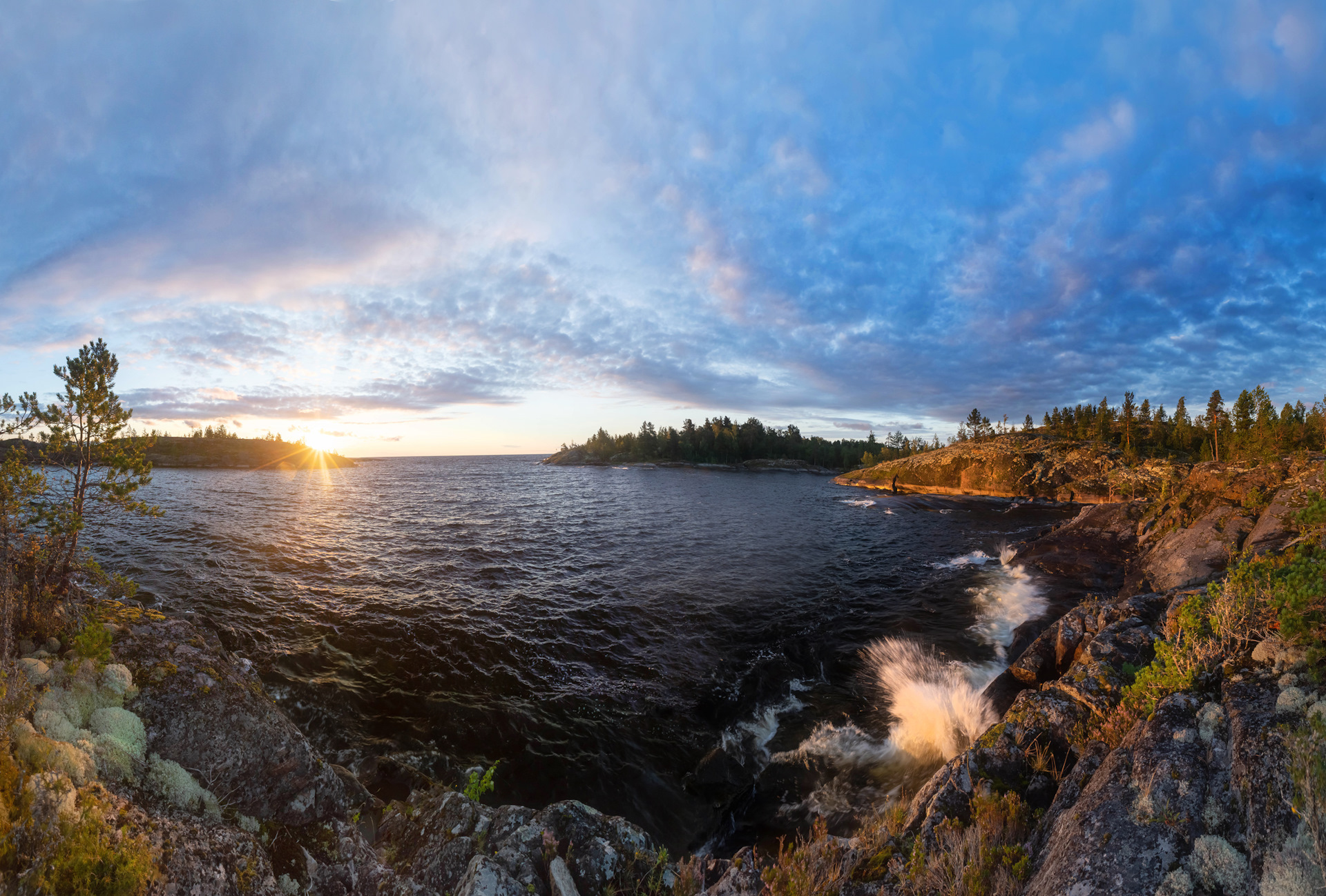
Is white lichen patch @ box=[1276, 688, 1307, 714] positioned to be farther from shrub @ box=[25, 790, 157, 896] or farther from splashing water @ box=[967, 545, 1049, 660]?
splashing water @ box=[967, 545, 1049, 660]

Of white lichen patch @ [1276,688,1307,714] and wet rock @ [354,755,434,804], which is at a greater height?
white lichen patch @ [1276,688,1307,714]

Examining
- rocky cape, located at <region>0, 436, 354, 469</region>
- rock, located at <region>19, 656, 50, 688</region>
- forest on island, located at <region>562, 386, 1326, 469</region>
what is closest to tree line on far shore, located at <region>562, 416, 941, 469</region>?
forest on island, located at <region>562, 386, 1326, 469</region>

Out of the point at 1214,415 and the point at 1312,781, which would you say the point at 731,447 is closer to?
the point at 1214,415

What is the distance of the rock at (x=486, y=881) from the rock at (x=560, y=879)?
0.41 metres

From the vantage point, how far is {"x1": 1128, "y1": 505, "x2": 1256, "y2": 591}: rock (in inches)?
792

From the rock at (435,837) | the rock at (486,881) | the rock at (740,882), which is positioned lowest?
the rock at (740,882)

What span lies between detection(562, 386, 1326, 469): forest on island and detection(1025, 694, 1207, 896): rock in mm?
47137

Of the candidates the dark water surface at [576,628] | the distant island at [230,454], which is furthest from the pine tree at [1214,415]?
the distant island at [230,454]

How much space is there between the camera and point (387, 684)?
576 inches

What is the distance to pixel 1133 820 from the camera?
5.20 meters

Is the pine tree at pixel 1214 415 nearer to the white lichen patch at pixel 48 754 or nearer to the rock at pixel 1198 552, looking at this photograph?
the rock at pixel 1198 552

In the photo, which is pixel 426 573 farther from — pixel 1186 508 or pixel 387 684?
pixel 1186 508

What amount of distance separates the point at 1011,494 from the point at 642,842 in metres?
94.4

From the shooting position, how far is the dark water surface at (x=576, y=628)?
12.2m
